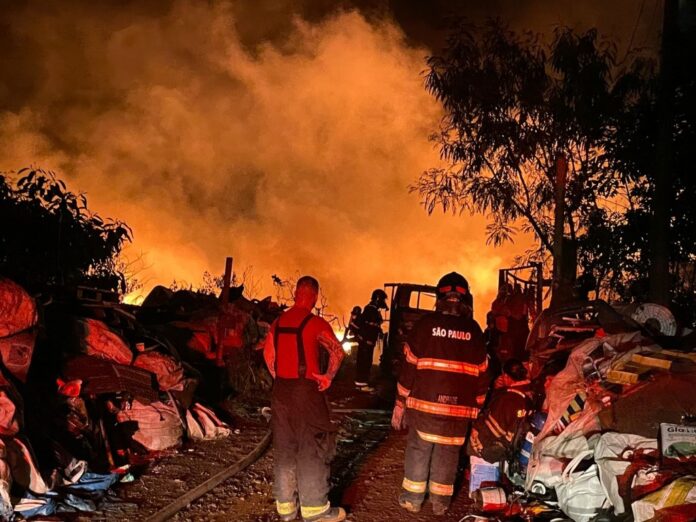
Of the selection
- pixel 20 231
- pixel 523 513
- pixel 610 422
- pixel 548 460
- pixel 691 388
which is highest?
pixel 20 231

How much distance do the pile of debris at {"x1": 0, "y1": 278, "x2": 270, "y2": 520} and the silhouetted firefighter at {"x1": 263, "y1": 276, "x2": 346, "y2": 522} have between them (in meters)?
1.55

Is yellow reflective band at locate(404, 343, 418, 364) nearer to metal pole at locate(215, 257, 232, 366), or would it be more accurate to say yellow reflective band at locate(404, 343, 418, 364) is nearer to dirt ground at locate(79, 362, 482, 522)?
dirt ground at locate(79, 362, 482, 522)

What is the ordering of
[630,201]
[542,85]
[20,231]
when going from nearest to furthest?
1. [20,231]
2. [630,201]
3. [542,85]

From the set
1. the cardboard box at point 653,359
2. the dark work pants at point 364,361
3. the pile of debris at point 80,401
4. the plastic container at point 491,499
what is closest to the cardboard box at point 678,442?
the cardboard box at point 653,359

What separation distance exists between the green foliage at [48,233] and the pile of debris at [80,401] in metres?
2.69

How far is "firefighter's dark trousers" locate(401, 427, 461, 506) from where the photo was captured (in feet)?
16.4

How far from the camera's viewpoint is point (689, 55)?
35.0 ft

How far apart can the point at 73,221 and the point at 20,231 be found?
807 millimetres

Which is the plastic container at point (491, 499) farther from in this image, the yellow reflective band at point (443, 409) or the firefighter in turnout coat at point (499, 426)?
the yellow reflective band at point (443, 409)

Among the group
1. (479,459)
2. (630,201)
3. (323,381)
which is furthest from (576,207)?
(323,381)

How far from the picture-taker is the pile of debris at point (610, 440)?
3.86 metres

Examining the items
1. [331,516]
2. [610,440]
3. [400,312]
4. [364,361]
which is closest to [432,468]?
[331,516]

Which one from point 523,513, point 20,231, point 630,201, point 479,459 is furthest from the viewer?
point 630,201

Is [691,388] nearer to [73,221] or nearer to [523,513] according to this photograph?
[523,513]
